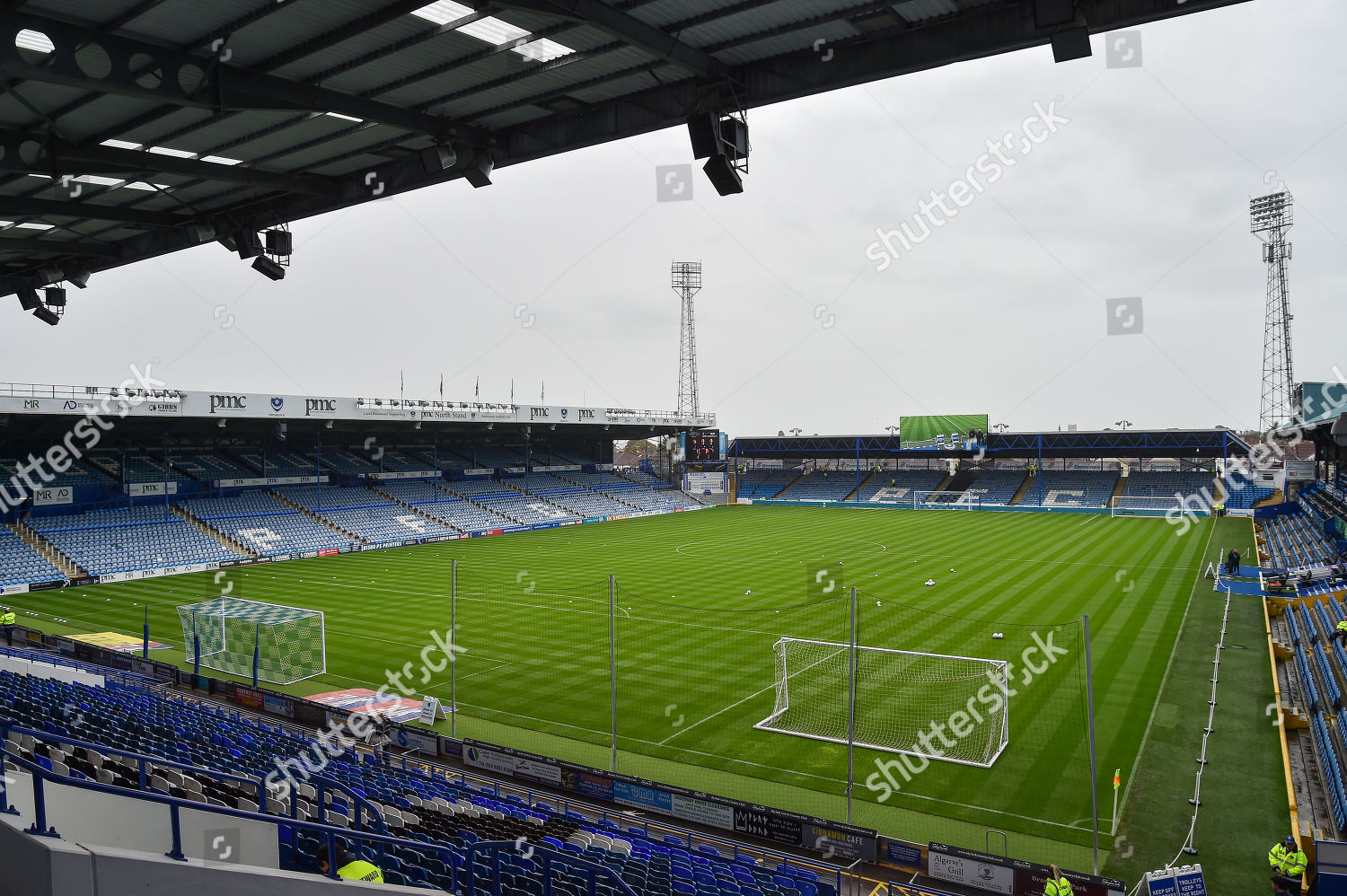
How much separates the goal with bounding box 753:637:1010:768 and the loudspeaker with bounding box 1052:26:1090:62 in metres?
11.2

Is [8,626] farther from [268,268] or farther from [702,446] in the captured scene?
[702,446]

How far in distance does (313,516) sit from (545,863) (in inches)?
1736

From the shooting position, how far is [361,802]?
27.7 feet

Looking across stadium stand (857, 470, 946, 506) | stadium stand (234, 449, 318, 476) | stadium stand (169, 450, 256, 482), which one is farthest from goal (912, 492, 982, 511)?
stadium stand (169, 450, 256, 482)

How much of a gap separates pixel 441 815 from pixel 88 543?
36.0 m

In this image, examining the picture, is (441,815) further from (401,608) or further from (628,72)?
(401,608)

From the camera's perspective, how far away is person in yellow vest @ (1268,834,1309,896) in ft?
31.4

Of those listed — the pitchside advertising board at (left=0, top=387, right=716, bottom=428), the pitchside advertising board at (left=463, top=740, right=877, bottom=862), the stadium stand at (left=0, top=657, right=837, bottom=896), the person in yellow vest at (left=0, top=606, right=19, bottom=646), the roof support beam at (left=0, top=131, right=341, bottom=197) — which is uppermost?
the roof support beam at (left=0, top=131, right=341, bottom=197)

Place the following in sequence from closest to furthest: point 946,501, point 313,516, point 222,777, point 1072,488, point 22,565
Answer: point 222,777
point 22,565
point 313,516
point 1072,488
point 946,501

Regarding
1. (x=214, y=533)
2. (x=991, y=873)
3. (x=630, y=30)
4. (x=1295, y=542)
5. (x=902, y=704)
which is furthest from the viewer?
(x=214, y=533)

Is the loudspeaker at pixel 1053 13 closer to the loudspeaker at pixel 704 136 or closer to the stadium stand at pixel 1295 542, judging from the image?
the loudspeaker at pixel 704 136

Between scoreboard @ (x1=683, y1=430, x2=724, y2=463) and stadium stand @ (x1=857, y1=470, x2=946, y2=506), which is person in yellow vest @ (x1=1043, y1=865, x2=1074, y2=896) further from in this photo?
stadium stand @ (x1=857, y1=470, x2=946, y2=506)

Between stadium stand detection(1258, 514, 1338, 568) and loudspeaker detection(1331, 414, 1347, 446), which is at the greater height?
loudspeaker detection(1331, 414, 1347, 446)

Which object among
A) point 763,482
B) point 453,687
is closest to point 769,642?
point 453,687
